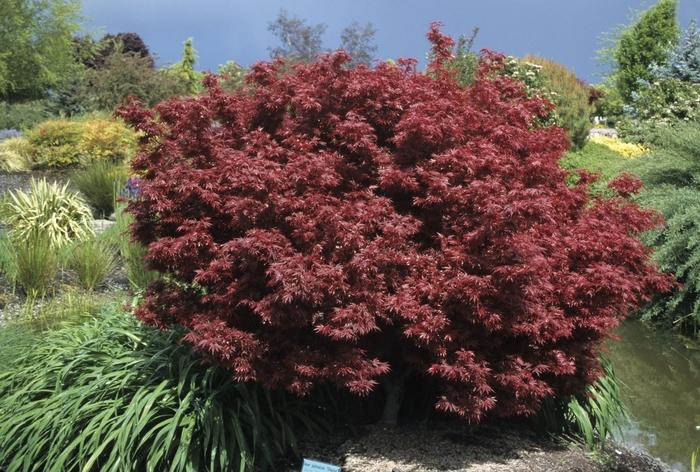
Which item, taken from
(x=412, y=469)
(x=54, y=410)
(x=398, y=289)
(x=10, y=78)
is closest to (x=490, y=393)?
(x=412, y=469)

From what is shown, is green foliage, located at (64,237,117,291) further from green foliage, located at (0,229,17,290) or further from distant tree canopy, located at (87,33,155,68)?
distant tree canopy, located at (87,33,155,68)

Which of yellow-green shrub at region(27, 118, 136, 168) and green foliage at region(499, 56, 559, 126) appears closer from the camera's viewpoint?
yellow-green shrub at region(27, 118, 136, 168)

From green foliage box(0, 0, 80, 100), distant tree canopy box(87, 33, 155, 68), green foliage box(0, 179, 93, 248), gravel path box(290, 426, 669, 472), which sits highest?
distant tree canopy box(87, 33, 155, 68)

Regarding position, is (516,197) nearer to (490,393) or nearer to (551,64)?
(490,393)

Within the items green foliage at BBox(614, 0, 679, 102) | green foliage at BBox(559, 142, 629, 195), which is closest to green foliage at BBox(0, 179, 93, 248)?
green foliage at BBox(559, 142, 629, 195)

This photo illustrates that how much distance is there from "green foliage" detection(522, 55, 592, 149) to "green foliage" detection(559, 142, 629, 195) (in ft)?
4.03

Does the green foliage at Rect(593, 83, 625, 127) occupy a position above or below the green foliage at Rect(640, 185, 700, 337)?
above

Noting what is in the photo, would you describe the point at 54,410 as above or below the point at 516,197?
below

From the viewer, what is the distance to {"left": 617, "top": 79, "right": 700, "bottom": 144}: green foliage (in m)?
18.0

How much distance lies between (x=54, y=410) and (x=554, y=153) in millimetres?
3525

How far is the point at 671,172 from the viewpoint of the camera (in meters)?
10.9

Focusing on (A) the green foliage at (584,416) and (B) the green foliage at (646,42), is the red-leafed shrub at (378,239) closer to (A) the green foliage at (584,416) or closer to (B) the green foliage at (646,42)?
(A) the green foliage at (584,416)

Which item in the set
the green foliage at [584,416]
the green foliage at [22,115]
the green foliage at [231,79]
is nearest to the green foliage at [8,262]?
the green foliage at [231,79]

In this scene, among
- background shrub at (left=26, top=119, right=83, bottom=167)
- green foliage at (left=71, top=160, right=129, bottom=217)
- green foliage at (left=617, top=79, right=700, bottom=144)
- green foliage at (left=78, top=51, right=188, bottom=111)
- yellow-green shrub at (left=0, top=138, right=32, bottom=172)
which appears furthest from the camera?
green foliage at (left=78, top=51, right=188, bottom=111)
